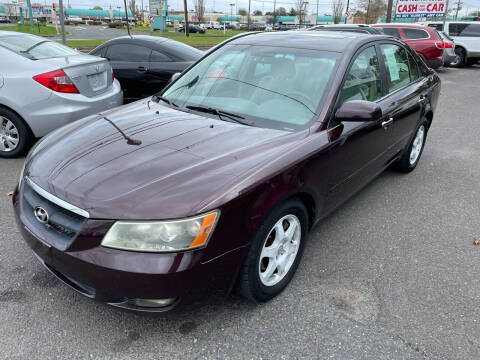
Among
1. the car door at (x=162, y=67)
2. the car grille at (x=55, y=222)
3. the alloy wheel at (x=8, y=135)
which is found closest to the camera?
the car grille at (x=55, y=222)

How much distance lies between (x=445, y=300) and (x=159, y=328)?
1.84 m

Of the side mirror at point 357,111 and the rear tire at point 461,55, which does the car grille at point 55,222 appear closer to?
the side mirror at point 357,111

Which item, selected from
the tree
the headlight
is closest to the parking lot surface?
the headlight

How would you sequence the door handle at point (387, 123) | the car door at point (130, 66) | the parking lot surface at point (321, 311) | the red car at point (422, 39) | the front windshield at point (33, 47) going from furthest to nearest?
the red car at point (422, 39)
the car door at point (130, 66)
the front windshield at point (33, 47)
the door handle at point (387, 123)
the parking lot surface at point (321, 311)

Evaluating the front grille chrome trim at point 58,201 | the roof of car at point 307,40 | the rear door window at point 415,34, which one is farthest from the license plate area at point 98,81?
the rear door window at point 415,34

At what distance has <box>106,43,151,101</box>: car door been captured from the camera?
6.78m

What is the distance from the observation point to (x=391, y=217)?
3.72 m

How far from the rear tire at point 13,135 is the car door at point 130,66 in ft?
8.12

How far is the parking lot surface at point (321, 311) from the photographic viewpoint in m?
2.14

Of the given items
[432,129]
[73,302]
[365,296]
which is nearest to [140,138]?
[73,302]

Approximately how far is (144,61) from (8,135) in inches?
111

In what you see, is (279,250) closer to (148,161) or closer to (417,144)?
(148,161)

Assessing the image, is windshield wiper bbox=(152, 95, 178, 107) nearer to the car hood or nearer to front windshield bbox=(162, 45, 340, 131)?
front windshield bbox=(162, 45, 340, 131)

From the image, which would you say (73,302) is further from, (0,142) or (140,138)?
(0,142)
